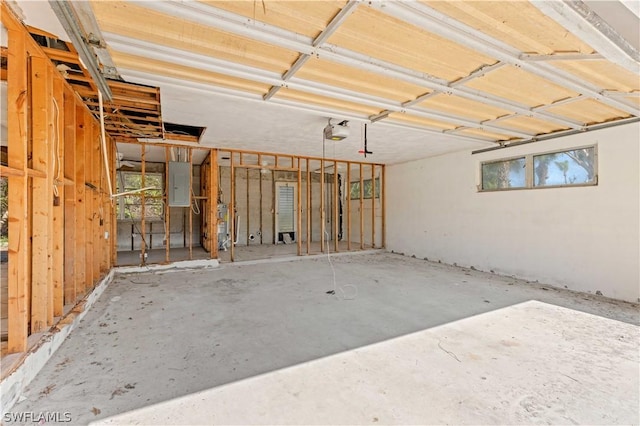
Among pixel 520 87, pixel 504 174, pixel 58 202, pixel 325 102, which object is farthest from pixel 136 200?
pixel 504 174

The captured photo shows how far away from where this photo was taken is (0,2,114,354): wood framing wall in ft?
6.55

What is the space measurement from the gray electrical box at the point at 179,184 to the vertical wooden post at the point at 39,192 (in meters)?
3.27

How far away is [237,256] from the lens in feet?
22.1

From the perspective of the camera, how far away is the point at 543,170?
4.81 metres

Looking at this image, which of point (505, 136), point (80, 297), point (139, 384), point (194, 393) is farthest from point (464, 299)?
point (80, 297)

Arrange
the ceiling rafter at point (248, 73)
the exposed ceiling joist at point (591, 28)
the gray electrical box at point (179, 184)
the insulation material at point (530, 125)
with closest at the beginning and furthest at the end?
the exposed ceiling joist at point (591, 28), the ceiling rafter at point (248, 73), the insulation material at point (530, 125), the gray electrical box at point (179, 184)

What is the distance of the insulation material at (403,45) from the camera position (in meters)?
1.90

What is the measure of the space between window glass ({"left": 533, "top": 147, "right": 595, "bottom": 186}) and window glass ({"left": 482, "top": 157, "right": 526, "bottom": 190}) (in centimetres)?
22

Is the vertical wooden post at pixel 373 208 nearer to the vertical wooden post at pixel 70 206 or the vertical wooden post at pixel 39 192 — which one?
the vertical wooden post at pixel 70 206

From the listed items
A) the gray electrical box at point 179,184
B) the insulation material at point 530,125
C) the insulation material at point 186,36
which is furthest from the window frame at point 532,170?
the gray electrical box at point 179,184

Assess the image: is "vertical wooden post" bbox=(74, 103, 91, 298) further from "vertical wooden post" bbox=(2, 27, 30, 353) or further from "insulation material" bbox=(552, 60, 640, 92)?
"insulation material" bbox=(552, 60, 640, 92)

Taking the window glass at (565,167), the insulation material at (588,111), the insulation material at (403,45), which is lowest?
the window glass at (565,167)

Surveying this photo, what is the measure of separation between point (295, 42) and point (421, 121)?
2.65 meters

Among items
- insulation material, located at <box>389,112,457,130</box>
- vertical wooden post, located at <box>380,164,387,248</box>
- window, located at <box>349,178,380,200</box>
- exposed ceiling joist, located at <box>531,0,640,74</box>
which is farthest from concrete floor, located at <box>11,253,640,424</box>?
window, located at <box>349,178,380,200</box>
